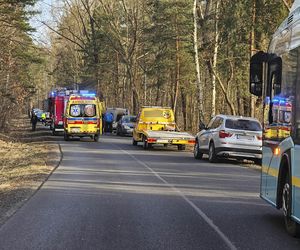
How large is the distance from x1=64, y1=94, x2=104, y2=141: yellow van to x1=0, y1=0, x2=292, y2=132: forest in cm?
373

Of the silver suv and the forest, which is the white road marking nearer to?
the silver suv

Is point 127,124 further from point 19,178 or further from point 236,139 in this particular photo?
point 19,178

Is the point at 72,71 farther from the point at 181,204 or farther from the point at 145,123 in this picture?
the point at 181,204

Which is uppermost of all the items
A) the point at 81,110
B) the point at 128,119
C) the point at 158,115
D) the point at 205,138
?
the point at 81,110

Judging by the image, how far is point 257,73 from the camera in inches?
367

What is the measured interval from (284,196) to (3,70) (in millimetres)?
34620

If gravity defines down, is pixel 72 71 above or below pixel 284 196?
above

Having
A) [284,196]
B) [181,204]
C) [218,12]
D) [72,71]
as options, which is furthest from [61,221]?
[72,71]

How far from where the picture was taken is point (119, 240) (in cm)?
738

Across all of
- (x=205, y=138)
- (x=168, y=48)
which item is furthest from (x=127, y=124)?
(x=205, y=138)

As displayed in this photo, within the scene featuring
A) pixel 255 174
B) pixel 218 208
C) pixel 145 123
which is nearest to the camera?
pixel 218 208

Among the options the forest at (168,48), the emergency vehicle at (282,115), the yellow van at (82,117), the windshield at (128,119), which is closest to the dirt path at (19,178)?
the emergency vehicle at (282,115)

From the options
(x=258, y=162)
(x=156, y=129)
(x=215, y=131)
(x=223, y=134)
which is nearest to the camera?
(x=223, y=134)

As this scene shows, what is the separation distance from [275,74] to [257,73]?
606 mm
